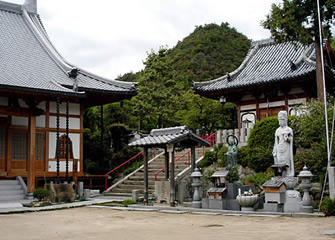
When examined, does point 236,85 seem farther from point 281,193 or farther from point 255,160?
point 281,193

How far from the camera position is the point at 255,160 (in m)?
18.9

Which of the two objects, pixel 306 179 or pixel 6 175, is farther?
pixel 6 175

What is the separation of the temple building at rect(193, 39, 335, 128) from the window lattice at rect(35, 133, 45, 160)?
33.9 ft

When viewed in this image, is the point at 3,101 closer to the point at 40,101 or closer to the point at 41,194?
the point at 40,101

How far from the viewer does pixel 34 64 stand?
80.3 feet

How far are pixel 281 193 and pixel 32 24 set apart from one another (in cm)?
2038

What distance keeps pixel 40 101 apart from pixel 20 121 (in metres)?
1.91

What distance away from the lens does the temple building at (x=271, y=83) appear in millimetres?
24714

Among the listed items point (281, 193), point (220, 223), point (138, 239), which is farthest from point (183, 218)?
point (138, 239)

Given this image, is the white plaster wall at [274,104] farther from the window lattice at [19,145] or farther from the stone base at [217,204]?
the window lattice at [19,145]

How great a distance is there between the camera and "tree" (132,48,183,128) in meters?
33.4

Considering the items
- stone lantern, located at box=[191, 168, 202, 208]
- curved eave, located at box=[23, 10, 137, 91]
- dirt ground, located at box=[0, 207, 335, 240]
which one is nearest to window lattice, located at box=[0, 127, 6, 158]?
curved eave, located at box=[23, 10, 137, 91]

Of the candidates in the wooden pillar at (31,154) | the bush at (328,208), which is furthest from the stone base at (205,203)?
the wooden pillar at (31,154)

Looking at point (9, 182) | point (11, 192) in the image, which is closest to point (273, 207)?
point (11, 192)
